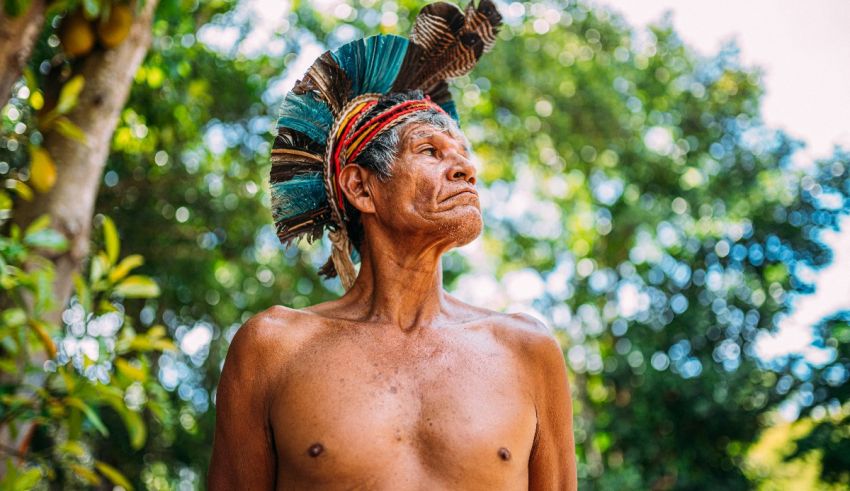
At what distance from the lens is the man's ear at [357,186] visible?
8.48 feet

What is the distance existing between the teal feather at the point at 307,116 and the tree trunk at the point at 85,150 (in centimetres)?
145

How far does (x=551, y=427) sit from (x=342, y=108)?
3.82 ft

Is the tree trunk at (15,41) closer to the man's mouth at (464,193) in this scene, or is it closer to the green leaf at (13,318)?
the green leaf at (13,318)

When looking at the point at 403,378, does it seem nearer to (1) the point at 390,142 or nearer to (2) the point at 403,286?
(2) the point at 403,286

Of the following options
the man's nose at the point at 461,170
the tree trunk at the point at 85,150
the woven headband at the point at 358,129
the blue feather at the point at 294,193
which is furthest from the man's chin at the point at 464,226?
the tree trunk at the point at 85,150

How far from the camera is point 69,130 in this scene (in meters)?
3.51

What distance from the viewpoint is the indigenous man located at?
2164mm

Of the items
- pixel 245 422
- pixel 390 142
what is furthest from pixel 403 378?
pixel 390 142

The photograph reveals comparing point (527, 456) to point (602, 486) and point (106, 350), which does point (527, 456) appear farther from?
point (602, 486)

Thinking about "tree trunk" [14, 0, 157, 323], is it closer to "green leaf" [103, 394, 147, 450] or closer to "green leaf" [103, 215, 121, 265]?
"green leaf" [103, 215, 121, 265]

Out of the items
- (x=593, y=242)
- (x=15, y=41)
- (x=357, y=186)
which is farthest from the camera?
(x=593, y=242)

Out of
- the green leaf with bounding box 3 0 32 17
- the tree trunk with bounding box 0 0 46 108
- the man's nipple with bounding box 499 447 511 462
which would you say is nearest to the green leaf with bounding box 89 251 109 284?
the tree trunk with bounding box 0 0 46 108

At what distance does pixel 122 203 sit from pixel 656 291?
18.6 feet

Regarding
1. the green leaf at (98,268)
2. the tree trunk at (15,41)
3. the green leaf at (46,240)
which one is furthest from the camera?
the green leaf at (98,268)
